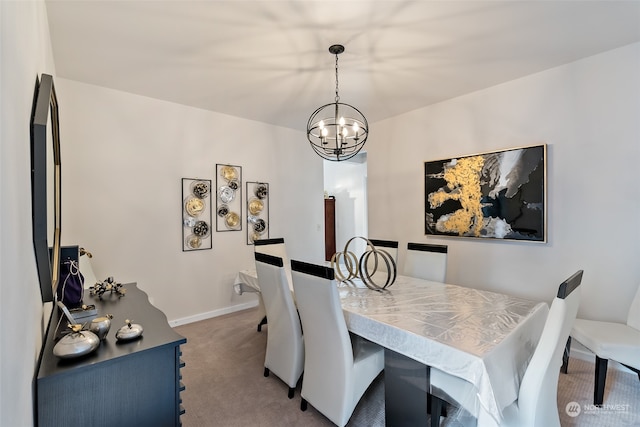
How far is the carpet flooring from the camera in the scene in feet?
6.29

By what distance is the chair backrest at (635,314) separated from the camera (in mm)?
2206

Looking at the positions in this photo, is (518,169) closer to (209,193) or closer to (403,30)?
(403,30)

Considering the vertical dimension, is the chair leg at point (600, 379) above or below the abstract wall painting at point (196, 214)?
below

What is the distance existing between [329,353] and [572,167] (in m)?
2.77

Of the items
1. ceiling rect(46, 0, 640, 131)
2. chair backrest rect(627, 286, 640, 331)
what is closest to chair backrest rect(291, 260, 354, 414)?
ceiling rect(46, 0, 640, 131)

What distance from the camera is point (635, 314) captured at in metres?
2.23

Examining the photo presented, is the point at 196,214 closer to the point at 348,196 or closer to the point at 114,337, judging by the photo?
the point at 114,337

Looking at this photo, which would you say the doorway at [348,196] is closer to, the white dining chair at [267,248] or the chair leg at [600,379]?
the white dining chair at [267,248]

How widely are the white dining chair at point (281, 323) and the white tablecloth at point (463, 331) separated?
413 millimetres

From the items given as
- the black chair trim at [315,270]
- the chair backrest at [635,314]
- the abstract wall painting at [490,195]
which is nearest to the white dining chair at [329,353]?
the black chair trim at [315,270]

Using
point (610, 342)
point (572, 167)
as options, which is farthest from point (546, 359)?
point (572, 167)

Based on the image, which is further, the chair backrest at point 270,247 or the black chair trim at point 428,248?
the chair backrest at point 270,247

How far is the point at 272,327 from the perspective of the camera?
2.33 metres

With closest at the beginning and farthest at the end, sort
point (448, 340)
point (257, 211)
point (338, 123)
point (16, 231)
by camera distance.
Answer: point (16, 231), point (448, 340), point (338, 123), point (257, 211)
